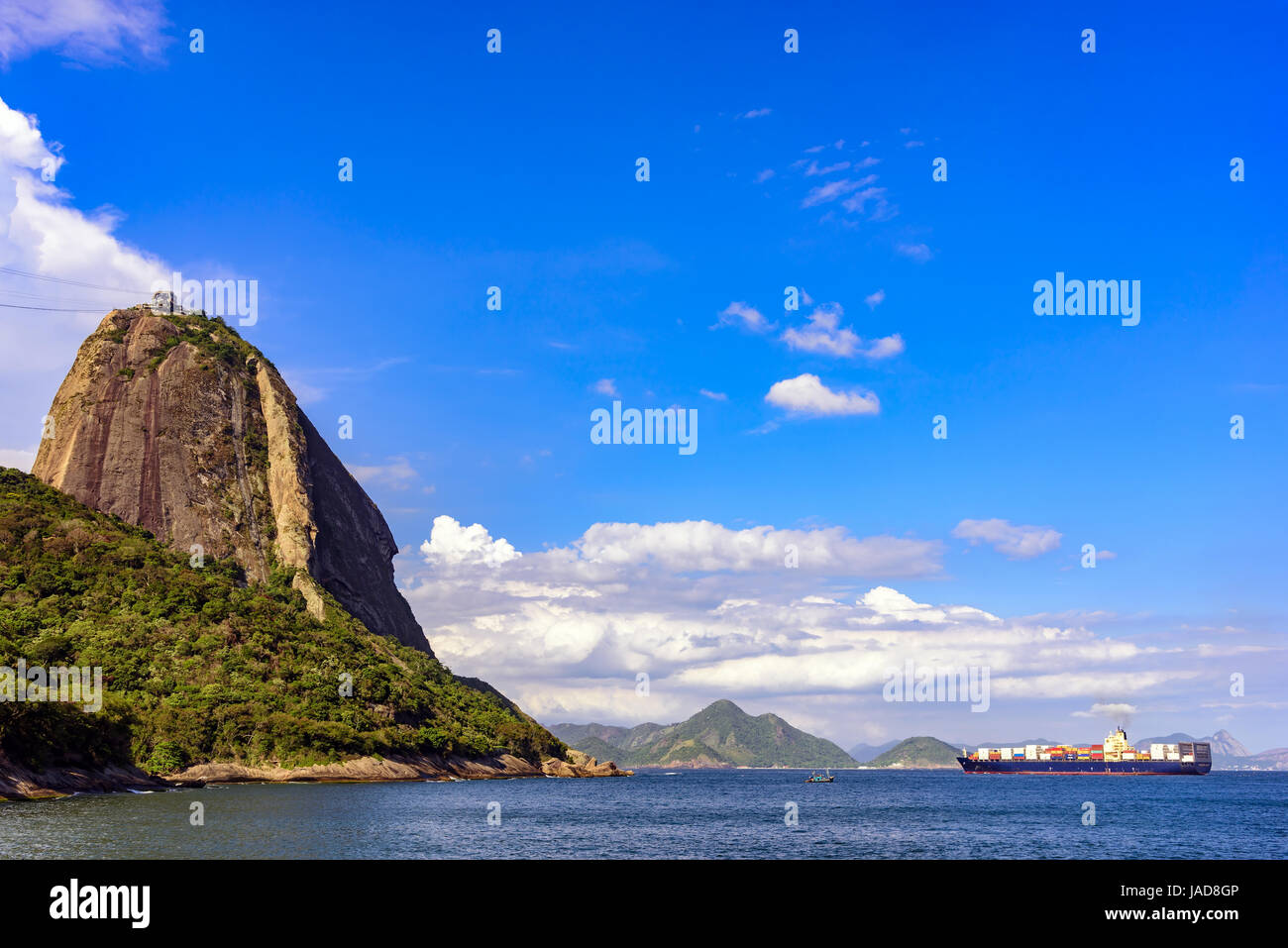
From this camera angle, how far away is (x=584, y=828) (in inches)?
2800

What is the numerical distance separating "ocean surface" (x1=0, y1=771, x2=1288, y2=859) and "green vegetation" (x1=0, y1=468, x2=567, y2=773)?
11.2m

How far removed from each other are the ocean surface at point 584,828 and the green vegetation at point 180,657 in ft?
36.8

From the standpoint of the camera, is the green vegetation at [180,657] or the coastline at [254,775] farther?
the green vegetation at [180,657]

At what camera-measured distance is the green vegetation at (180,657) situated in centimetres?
10988

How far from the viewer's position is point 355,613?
19900cm

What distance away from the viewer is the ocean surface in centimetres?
5100

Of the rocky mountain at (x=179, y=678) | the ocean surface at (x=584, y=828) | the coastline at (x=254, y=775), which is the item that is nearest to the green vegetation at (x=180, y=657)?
the rocky mountain at (x=179, y=678)

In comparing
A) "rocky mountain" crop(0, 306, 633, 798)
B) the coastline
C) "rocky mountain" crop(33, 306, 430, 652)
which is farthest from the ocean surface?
"rocky mountain" crop(33, 306, 430, 652)

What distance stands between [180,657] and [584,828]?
3496 inches

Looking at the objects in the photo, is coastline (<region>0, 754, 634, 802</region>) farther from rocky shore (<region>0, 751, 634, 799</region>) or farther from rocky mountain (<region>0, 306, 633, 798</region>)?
rocky mountain (<region>0, 306, 633, 798</region>)

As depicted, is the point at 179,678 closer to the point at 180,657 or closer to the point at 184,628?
the point at 180,657

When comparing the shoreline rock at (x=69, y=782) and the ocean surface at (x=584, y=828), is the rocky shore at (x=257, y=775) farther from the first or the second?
the ocean surface at (x=584, y=828)

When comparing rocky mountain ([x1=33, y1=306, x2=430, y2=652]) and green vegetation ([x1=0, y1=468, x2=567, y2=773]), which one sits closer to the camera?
green vegetation ([x1=0, y1=468, x2=567, y2=773])
